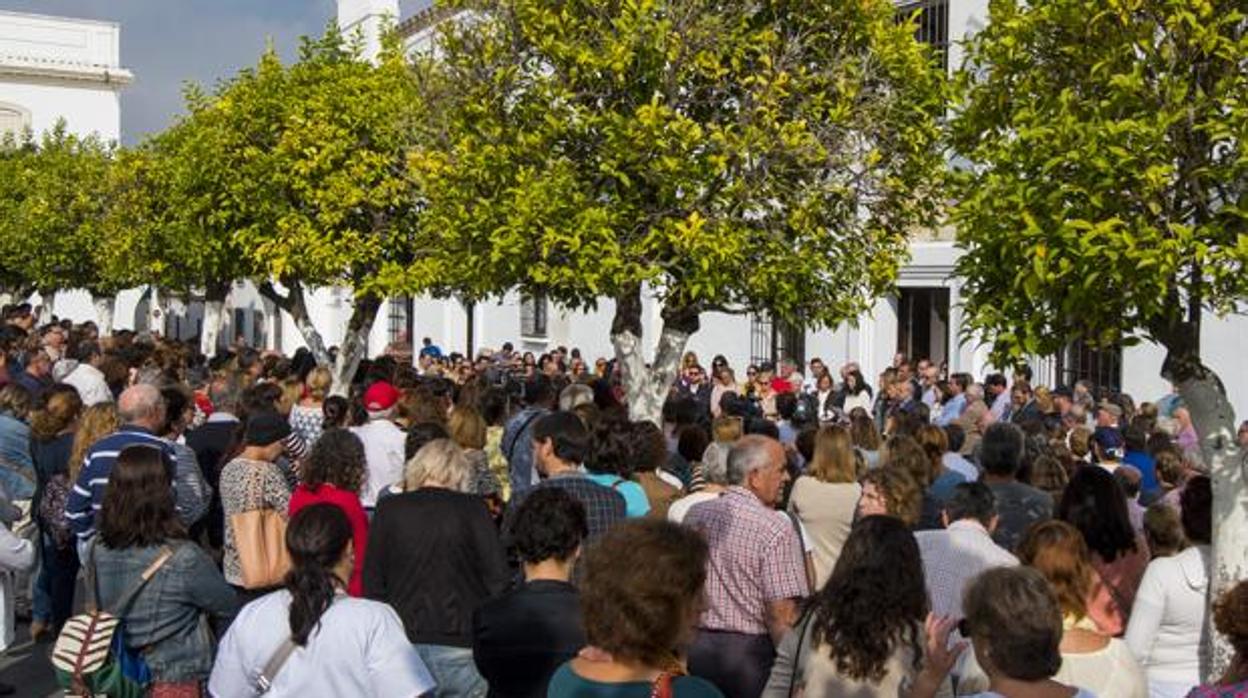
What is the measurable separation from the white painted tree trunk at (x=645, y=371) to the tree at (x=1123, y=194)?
6.01 m

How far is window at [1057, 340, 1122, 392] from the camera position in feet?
55.9

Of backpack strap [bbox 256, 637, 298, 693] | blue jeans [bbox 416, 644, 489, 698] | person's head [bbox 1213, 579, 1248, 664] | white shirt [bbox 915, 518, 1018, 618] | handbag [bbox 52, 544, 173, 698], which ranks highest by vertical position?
person's head [bbox 1213, 579, 1248, 664]

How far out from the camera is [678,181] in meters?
11.0

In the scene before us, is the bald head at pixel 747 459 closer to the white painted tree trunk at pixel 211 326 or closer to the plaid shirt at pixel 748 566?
the plaid shirt at pixel 748 566

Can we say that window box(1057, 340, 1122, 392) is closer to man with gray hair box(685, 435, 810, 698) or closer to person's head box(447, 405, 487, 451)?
person's head box(447, 405, 487, 451)

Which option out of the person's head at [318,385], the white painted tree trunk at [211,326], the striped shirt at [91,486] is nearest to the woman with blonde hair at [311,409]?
the person's head at [318,385]

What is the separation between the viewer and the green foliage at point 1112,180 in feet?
18.9

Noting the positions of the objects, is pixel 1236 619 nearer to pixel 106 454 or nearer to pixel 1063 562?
pixel 1063 562

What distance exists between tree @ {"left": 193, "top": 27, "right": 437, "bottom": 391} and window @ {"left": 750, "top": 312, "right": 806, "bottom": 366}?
6.58 m

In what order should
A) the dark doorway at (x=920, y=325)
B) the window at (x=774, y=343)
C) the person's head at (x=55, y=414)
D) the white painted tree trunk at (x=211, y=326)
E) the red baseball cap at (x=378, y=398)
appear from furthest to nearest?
→ 1. the white painted tree trunk at (x=211, y=326)
2. the window at (x=774, y=343)
3. the dark doorway at (x=920, y=325)
4. the red baseball cap at (x=378, y=398)
5. the person's head at (x=55, y=414)

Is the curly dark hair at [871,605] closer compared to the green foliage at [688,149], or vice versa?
the curly dark hair at [871,605]

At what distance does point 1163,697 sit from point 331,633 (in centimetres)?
308

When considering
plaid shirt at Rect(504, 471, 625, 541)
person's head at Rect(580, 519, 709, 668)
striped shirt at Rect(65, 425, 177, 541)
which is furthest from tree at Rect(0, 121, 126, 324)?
person's head at Rect(580, 519, 709, 668)

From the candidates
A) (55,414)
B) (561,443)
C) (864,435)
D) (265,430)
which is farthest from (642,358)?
(265,430)
